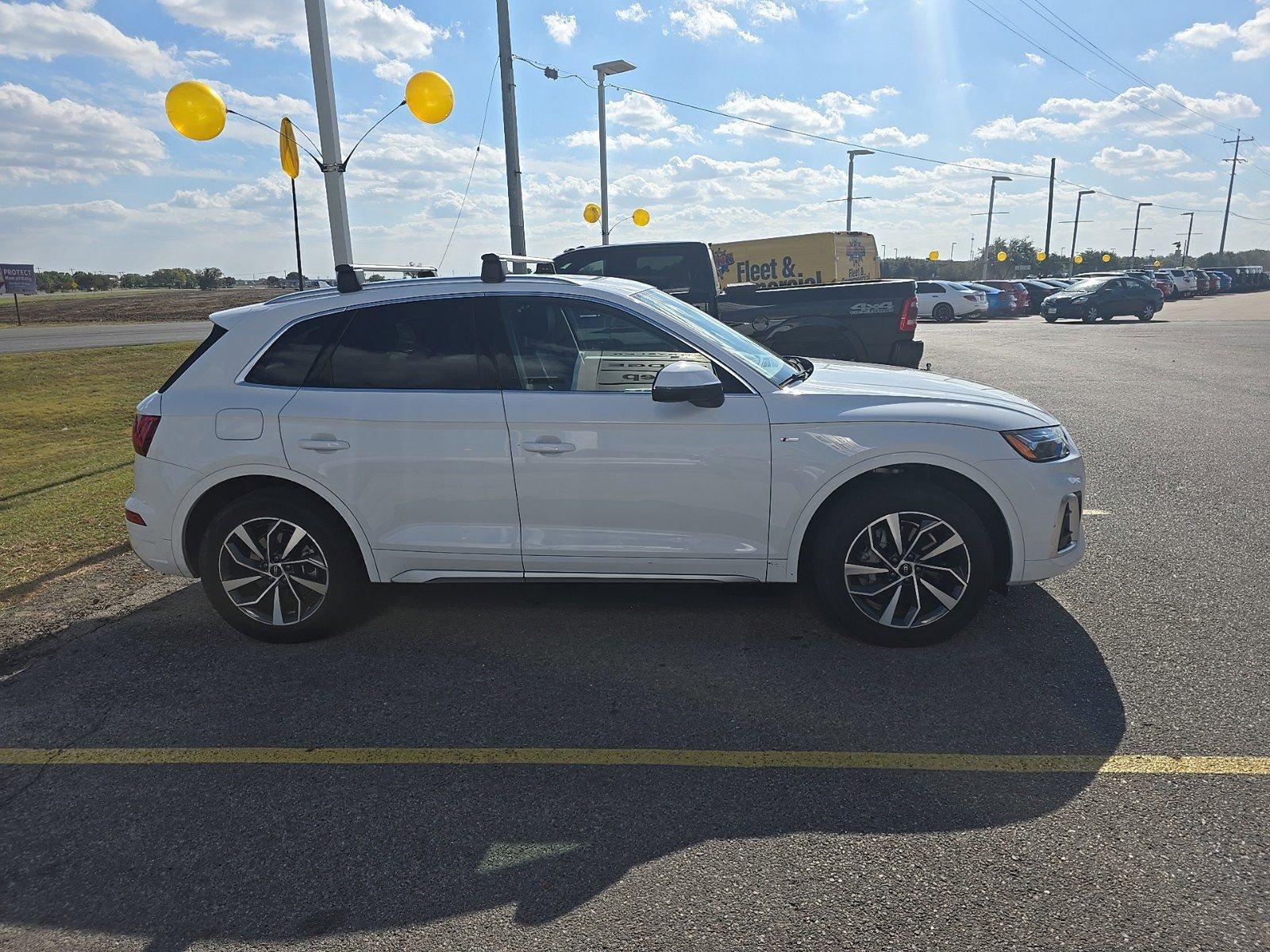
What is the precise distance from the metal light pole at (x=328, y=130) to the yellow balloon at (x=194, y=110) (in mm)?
836

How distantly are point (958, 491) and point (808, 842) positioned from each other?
6.44 ft

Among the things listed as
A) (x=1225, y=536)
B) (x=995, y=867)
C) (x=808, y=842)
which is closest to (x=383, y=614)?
(x=808, y=842)

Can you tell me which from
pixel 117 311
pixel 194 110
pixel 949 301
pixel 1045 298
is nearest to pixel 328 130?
pixel 194 110

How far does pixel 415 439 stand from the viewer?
4.16 m

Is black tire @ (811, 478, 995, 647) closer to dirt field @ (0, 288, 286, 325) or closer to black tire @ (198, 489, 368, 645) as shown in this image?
black tire @ (198, 489, 368, 645)

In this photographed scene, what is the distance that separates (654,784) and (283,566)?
226cm

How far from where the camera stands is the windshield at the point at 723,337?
4.25 metres

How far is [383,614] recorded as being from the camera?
4785 mm

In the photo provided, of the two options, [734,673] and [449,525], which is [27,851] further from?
[734,673]

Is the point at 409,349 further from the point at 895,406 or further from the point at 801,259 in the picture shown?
the point at 801,259

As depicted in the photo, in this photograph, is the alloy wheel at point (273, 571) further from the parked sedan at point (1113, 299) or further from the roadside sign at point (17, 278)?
the parked sedan at point (1113, 299)

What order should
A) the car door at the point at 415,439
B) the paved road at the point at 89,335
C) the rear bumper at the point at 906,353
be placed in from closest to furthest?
the car door at the point at 415,439, the rear bumper at the point at 906,353, the paved road at the point at 89,335

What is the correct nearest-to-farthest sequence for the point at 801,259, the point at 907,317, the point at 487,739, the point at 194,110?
the point at 487,739, the point at 194,110, the point at 907,317, the point at 801,259

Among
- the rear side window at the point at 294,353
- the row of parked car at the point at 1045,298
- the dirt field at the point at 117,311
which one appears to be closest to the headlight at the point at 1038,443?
the rear side window at the point at 294,353
